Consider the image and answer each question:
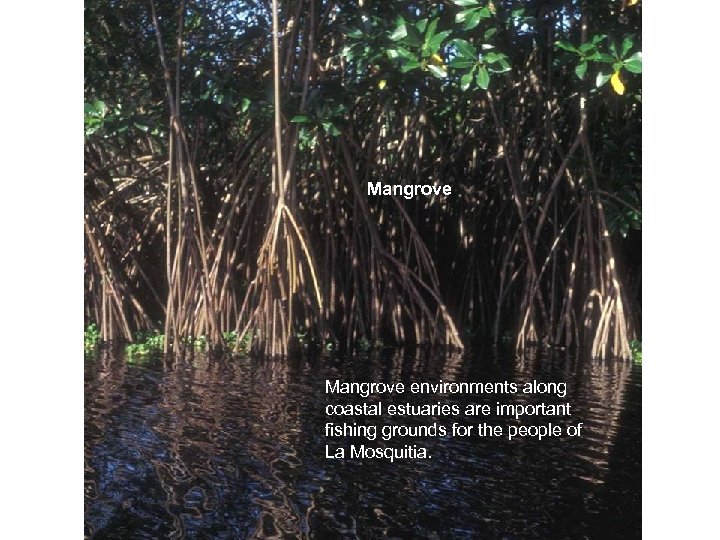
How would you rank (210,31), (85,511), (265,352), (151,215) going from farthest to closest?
(151,215), (210,31), (265,352), (85,511)

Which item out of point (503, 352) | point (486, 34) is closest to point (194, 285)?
point (503, 352)

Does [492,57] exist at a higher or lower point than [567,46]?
lower

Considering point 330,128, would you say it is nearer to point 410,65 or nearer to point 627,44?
point 410,65

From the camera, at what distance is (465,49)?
8172mm

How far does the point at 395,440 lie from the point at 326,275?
3.87 metres

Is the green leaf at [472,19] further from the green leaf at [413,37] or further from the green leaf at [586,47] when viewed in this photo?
the green leaf at [586,47]

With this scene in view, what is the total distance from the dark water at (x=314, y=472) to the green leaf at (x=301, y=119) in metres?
2.17

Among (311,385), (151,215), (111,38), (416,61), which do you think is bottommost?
(311,385)

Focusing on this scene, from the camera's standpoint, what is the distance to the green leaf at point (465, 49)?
320 inches

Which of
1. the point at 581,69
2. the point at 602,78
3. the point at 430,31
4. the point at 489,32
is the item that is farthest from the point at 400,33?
the point at 602,78

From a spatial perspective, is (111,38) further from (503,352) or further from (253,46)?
(503,352)

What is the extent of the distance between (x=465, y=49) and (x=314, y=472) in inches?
135

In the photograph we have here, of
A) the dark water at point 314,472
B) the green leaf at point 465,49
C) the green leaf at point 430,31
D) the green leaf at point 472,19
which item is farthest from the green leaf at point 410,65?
the dark water at point 314,472

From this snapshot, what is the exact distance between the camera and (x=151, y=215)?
11.7 meters
